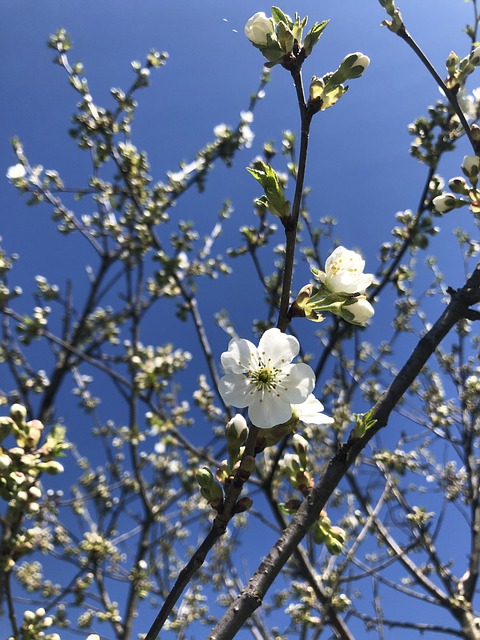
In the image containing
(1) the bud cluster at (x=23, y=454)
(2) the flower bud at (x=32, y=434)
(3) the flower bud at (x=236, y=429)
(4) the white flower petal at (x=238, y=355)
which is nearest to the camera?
(3) the flower bud at (x=236, y=429)

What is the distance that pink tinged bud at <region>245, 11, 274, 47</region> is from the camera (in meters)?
1.47

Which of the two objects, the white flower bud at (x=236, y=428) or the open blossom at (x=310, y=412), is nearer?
the white flower bud at (x=236, y=428)

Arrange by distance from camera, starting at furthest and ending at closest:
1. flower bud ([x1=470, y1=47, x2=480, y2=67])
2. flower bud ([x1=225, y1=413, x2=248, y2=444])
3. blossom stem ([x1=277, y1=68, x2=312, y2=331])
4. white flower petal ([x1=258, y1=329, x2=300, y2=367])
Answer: flower bud ([x1=470, y1=47, x2=480, y2=67]), white flower petal ([x1=258, y1=329, x2=300, y2=367]), flower bud ([x1=225, y1=413, x2=248, y2=444]), blossom stem ([x1=277, y1=68, x2=312, y2=331])

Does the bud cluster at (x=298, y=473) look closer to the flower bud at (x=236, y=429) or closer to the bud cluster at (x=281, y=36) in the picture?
the flower bud at (x=236, y=429)

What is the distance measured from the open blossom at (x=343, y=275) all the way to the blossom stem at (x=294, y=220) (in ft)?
0.89

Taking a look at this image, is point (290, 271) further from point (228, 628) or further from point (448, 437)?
point (448, 437)

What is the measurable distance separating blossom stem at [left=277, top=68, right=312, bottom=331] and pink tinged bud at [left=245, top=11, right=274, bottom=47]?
236 mm

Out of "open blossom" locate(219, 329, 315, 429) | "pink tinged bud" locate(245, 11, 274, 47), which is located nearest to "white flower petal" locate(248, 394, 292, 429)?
"open blossom" locate(219, 329, 315, 429)

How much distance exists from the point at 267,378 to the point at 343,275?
41 centimetres

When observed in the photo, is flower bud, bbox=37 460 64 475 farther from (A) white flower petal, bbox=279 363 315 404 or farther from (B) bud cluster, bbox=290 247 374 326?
(B) bud cluster, bbox=290 247 374 326

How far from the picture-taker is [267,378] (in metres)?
1.53

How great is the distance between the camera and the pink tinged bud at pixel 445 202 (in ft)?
6.90

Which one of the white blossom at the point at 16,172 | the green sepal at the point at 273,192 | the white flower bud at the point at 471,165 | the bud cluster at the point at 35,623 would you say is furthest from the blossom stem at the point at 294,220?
Answer: the white blossom at the point at 16,172

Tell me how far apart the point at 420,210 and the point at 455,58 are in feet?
3.76
